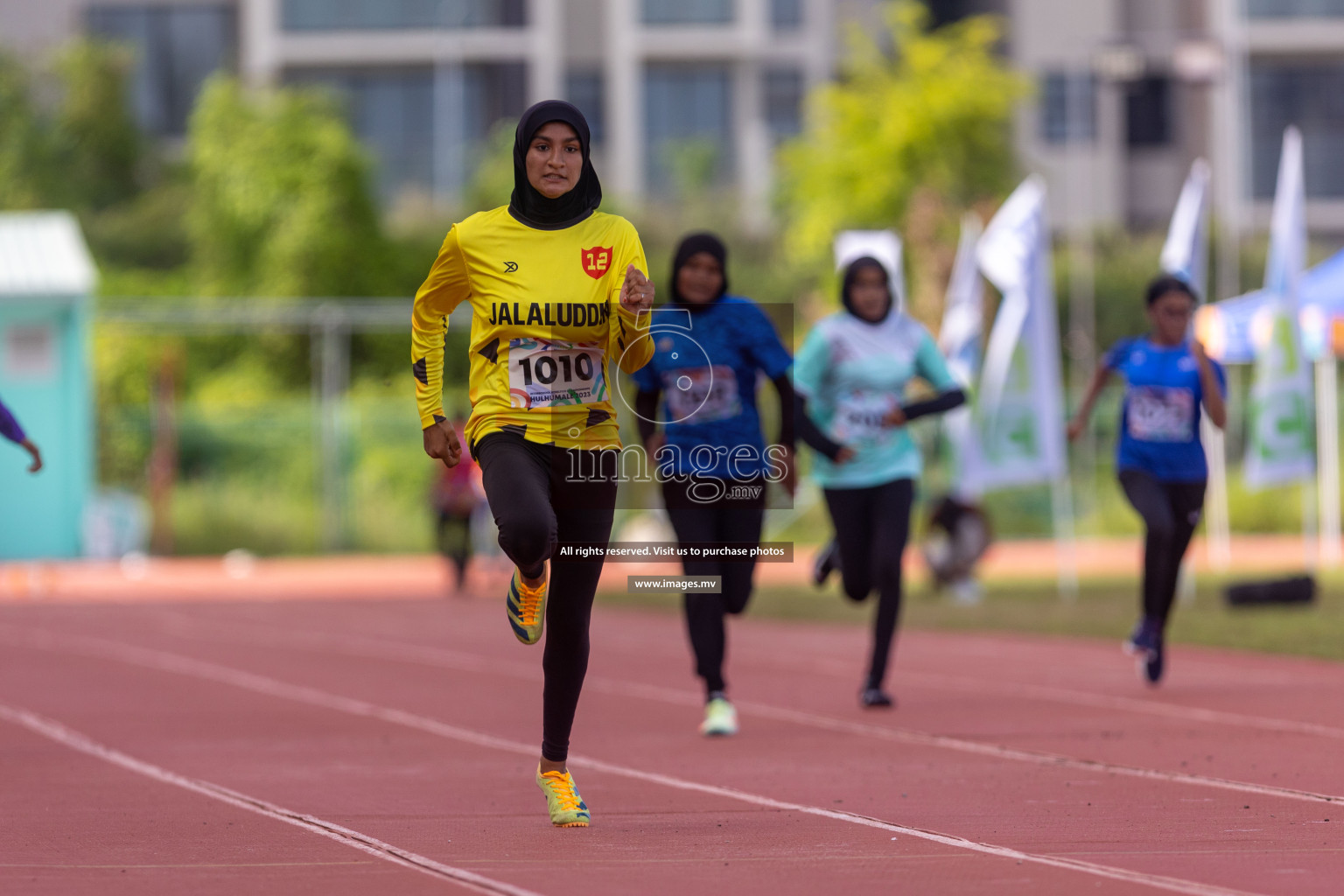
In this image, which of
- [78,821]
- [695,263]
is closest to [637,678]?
[695,263]

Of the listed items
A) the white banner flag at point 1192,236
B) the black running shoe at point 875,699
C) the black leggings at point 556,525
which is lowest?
the black running shoe at point 875,699

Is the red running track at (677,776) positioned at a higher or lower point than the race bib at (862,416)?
lower

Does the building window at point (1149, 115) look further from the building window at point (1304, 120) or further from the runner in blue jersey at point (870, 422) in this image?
the runner in blue jersey at point (870, 422)

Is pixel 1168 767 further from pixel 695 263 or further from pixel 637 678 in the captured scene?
pixel 637 678

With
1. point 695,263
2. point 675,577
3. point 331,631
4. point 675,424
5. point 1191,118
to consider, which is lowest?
point 331,631

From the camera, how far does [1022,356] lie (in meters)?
17.6

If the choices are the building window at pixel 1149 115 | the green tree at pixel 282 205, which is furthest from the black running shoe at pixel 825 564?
the building window at pixel 1149 115

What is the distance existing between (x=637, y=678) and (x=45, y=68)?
42195 millimetres

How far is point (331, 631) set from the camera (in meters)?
17.2

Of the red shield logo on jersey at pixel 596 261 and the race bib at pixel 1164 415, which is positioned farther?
the race bib at pixel 1164 415

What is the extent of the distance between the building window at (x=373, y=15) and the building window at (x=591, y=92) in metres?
3.03

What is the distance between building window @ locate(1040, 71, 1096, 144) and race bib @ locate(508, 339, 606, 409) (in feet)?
154

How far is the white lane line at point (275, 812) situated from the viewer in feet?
18.5

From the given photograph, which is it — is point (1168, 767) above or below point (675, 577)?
below
